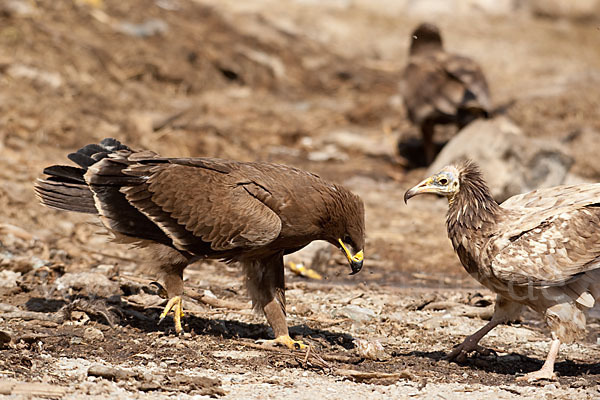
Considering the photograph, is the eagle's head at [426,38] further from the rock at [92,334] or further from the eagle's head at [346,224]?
the rock at [92,334]

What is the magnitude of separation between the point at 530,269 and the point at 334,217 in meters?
1.49

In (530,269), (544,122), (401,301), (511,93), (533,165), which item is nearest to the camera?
(530,269)

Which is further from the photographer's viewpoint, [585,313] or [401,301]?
[401,301]

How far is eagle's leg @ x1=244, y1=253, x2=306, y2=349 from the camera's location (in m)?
6.57

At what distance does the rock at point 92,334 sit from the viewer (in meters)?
6.27

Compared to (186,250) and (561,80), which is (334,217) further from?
(561,80)

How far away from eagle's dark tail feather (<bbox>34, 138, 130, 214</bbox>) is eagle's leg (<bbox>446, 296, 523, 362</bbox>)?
3.14 meters

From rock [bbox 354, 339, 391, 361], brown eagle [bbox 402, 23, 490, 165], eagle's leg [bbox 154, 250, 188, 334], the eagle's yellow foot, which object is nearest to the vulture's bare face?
rock [bbox 354, 339, 391, 361]

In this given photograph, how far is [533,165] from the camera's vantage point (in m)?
A: 12.3

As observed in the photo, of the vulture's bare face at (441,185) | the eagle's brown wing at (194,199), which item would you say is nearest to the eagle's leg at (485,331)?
the vulture's bare face at (441,185)

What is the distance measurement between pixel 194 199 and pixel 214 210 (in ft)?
0.64

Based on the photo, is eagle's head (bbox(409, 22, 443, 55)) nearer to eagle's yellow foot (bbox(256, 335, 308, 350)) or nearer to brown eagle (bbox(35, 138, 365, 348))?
brown eagle (bbox(35, 138, 365, 348))

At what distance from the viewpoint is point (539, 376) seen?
5.88m

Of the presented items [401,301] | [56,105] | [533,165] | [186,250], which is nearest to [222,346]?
[186,250]
